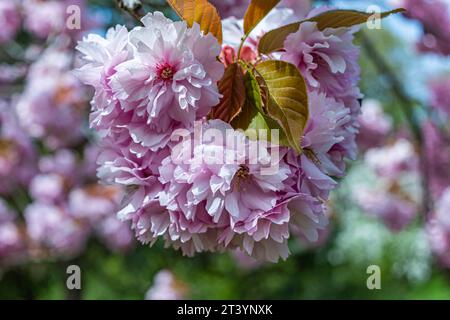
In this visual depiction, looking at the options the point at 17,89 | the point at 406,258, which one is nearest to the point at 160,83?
the point at 17,89

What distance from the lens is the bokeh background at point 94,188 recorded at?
2689mm

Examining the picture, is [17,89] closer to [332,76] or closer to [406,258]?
[332,76]

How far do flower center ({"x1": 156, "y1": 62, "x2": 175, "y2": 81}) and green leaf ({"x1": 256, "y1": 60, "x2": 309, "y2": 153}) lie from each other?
0.37ft

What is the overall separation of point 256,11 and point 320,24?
0.08m

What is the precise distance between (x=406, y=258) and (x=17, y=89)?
290cm

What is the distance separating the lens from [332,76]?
0.78 metres

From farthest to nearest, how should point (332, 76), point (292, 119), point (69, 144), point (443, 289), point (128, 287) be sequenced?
point (443, 289) < point (128, 287) < point (69, 144) < point (332, 76) < point (292, 119)

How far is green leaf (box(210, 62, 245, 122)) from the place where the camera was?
702 millimetres

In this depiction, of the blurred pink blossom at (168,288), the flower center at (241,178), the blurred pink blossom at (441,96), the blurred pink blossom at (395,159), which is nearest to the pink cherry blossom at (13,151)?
the blurred pink blossom at (168,288)

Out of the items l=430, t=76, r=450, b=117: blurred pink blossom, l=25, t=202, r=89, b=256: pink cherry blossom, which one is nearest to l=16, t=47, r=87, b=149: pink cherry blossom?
l=25, t=202, r=89, b=256: pink cherry blossom

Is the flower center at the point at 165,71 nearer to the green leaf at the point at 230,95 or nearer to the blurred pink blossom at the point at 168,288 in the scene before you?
the green leaf at the point at 230,95

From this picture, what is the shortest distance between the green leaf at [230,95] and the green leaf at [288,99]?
0.03 m

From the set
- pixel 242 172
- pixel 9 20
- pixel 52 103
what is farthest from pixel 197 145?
pixel 9 20

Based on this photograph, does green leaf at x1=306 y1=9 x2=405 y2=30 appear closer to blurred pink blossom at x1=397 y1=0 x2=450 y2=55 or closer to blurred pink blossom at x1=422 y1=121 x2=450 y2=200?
blurred pink blossom at x1=397 y1=0 x2=450 y2=55
